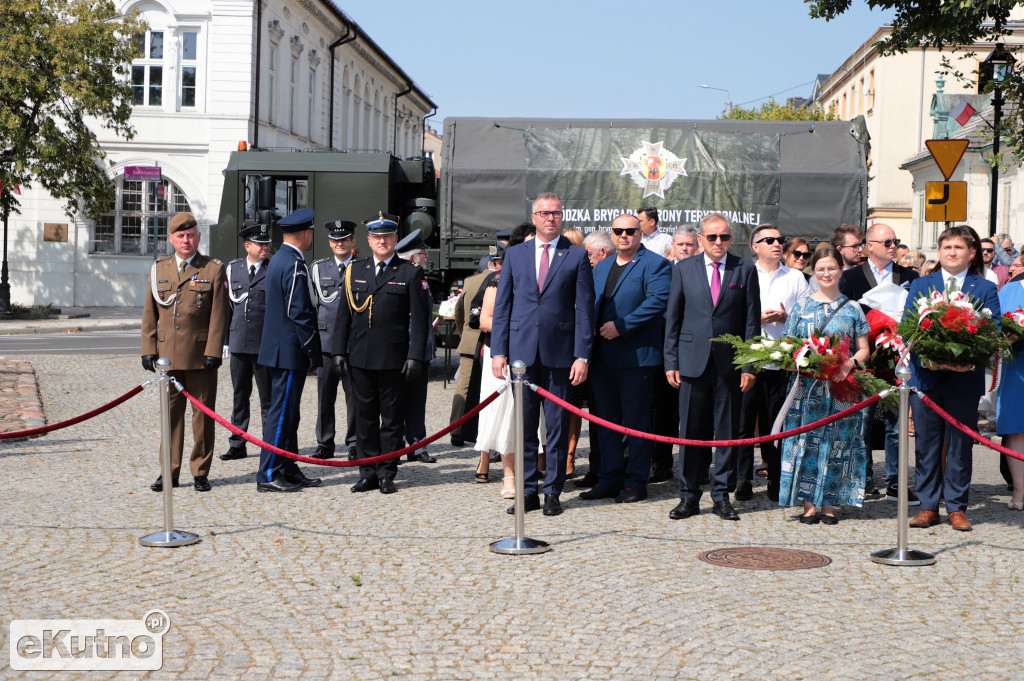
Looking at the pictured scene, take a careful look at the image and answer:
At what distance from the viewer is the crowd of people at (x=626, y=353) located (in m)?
7.79

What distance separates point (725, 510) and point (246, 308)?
464 centimetres

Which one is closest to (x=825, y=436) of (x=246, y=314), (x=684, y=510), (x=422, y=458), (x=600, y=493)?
(x=684, y=510)

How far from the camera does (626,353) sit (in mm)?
8430

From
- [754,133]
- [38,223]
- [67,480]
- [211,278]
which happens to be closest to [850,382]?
[211,278]

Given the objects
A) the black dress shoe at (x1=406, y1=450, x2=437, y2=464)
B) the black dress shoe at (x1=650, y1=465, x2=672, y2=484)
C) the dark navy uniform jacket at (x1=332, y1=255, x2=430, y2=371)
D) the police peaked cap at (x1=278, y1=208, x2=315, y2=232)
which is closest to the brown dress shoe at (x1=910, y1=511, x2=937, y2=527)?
the black dress shoe at (x1=650, y1=465, x2=672, y2=484)

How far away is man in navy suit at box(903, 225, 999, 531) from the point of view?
7.68 metres

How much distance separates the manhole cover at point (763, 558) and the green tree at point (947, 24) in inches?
280

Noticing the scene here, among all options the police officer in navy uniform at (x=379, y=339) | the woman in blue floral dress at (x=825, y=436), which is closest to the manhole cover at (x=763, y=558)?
the woman in blue floral dress at (x=825, y=436)

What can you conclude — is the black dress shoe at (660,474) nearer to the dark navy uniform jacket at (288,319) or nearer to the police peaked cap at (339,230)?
the dark navy uniform jacket at (288,319)

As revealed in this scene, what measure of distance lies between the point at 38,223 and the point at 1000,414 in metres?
32.6

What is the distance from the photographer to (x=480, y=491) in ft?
28.8

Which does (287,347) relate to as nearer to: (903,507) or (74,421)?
(74,421)

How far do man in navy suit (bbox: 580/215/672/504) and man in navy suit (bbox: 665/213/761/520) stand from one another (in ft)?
1.18

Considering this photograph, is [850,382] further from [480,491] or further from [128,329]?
[128,329]
